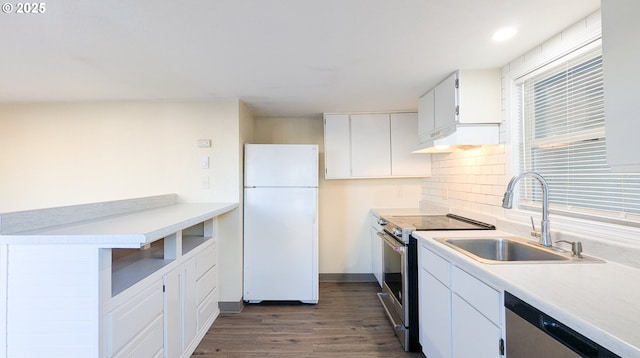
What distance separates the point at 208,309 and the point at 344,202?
1.95 metres

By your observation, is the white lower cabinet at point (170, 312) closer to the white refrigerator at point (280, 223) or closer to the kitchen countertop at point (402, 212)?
the white refrigerator at point (280, 223)

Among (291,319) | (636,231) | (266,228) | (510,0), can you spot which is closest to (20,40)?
(266,228)

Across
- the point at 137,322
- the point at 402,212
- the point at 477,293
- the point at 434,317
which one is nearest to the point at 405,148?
the point at 402,212

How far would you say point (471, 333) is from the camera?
4.65 ft

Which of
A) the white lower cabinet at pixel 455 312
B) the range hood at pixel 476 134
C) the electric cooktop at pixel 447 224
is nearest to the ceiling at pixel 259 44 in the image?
the range hood at pixel 476 134

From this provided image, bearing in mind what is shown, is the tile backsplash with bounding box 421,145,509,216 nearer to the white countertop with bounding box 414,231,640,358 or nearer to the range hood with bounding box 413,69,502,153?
the range hood with bounding box 413,69,502,153

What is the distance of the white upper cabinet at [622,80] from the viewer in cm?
92

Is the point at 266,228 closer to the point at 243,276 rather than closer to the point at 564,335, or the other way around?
the point at 243,276

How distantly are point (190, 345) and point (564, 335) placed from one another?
7.41 ft

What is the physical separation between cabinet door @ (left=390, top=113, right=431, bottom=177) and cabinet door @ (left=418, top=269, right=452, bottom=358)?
5.28 feet

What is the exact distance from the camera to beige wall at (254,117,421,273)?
367cm

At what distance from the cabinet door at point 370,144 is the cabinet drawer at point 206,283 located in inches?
73.2

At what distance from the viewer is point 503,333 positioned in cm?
118

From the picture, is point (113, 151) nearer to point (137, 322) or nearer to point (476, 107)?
point (137, 322)
